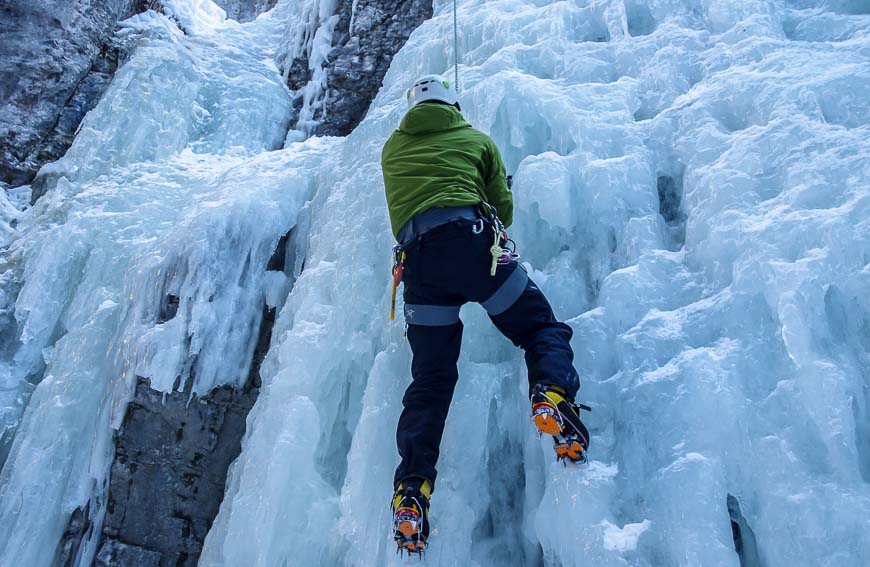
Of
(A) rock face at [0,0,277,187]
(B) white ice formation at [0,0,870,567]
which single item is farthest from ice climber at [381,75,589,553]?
(A) rock face at [0,0,277,187]

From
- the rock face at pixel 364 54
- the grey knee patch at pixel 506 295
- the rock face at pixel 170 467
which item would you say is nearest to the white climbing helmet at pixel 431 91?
the grey knee patch at pixel 506 295

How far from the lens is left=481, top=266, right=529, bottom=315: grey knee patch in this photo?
2.75 meters

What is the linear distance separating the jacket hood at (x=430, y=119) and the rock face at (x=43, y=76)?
5.23 m

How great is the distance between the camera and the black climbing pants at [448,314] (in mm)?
2645

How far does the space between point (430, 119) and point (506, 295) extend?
3.18 feet

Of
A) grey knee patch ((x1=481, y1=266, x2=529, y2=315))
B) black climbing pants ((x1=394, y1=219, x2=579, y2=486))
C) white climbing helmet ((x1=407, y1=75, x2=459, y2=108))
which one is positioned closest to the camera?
black climbing pants ((x1=394, y1=219, x2=579, y2=486))

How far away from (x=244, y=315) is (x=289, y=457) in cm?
173

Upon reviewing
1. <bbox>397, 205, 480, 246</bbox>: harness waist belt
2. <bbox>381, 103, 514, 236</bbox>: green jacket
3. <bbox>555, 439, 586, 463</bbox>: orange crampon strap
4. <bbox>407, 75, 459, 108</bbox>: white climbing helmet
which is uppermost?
<bbox>407, 75, 459, 108</bbox>: white climbing helmet

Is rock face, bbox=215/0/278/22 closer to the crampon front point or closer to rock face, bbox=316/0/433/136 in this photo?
rock face, bbox=316/0/433/136

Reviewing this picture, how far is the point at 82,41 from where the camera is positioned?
7305mm

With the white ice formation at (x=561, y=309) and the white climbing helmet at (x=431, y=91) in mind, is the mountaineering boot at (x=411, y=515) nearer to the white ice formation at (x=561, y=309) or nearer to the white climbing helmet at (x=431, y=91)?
the white ice formation at (x=561, y=309)

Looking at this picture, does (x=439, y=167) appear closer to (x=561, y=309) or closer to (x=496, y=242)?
(x=496, y=242)

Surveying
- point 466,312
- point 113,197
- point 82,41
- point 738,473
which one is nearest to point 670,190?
point 466,312

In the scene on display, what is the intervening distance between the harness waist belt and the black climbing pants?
2cm
